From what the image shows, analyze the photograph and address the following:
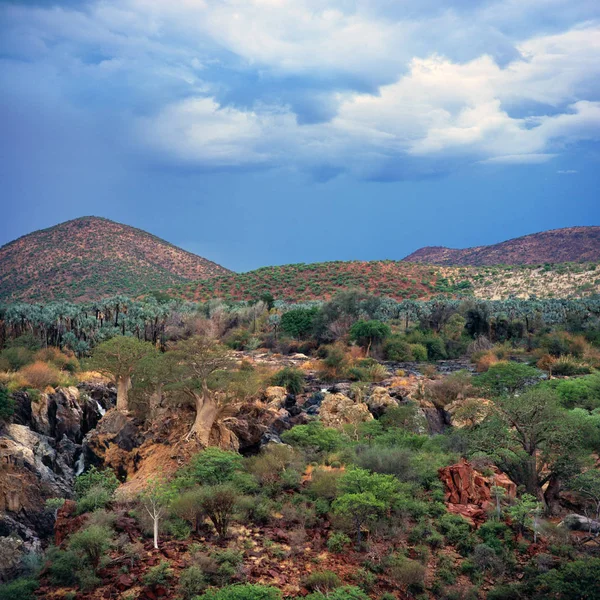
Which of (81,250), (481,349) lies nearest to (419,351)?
(481,349)

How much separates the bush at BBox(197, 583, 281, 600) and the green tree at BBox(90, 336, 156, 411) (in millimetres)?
16916

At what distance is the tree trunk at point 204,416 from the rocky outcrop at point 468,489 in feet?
28.6

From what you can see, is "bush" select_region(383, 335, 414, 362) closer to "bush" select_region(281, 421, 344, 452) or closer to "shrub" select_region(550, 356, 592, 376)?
"shrub" select_region(550, 356, 592, 376)

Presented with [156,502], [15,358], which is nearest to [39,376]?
[15,358]

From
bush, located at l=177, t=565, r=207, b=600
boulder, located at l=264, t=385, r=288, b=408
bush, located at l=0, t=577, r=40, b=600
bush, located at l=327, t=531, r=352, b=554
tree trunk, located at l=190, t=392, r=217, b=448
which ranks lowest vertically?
bush, located at l=327, t=531, r=352, b=554

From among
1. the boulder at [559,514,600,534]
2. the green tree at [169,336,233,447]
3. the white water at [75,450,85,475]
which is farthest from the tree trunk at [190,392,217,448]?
the boulder at [559,514,600,534]

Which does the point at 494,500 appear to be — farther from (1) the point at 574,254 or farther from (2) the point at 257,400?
(1) the point at 574,254

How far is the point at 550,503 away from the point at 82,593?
13.9 metres

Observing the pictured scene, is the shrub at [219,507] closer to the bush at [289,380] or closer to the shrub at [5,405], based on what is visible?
the shrub at [5,405]

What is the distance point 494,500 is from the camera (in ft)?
56.0

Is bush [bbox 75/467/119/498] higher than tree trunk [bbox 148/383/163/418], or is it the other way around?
tree trunk [bbox 148/383/163/418]

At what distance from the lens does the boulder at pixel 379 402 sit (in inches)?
1170

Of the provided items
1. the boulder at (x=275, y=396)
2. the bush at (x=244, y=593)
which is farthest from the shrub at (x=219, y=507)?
the boulder at (x=275, y=396)

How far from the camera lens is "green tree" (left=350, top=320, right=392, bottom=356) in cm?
4850
